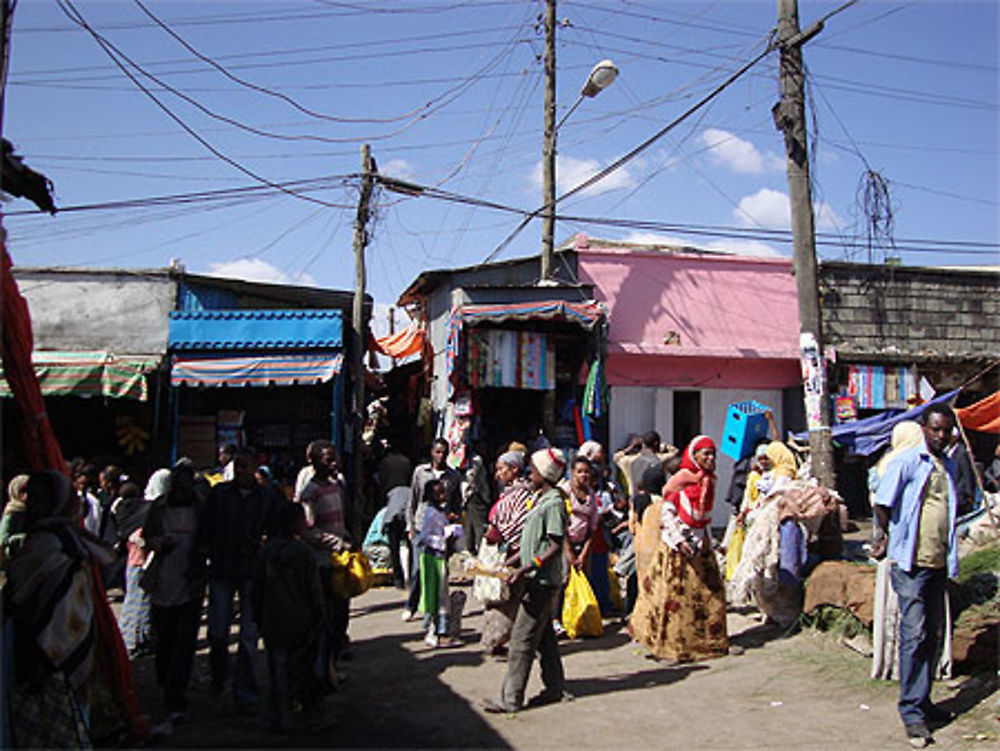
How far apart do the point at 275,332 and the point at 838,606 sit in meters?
9.63

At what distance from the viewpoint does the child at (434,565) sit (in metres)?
8.32

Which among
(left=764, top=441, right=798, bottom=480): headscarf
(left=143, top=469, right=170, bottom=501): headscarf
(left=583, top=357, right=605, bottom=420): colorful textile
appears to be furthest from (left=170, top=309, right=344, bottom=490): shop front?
(left=764, top=441, right=798, bottom=480): headscarf

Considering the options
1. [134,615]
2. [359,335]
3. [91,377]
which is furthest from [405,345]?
[134,615]

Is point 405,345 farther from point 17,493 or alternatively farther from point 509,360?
point 17,493

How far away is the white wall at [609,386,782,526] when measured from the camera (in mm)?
16562

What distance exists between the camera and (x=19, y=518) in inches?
253

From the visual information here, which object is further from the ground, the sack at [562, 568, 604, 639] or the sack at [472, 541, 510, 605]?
the sack at [472, 541, 510, 605]

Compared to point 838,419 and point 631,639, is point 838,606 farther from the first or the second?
point 838,419

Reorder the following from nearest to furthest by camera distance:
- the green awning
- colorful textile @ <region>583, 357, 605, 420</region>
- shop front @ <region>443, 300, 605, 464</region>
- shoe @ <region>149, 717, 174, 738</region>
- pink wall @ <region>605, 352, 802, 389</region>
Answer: shoe @ <region>149, 717, 174, 738</region> < the green awning < shop front @ <region>443, 300, 605, 464</region> < colorful textile @ <region>583, 357, 605, 420</region> < pink wall @ <region>605, 352, 802, 389</region>

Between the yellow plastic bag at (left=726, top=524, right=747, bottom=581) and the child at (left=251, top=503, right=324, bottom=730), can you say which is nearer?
the child at (left=251, top=503, right=324, bottom=730)

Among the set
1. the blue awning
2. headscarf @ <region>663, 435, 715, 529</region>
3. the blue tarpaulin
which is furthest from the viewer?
the blue awning

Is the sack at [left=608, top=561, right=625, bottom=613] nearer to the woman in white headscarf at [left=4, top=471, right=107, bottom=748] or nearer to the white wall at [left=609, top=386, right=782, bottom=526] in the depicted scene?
the woman in white headscarf at [left=4, top=471, right=107, bottom=748]

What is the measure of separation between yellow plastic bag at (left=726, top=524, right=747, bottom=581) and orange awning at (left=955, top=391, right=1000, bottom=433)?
4.82 m

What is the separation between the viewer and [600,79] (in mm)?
14586
